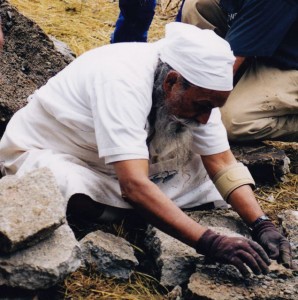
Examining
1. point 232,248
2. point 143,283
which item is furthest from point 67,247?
point 232,248

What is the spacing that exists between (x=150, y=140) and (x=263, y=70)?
4.81ft

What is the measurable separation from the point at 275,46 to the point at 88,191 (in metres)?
1.74

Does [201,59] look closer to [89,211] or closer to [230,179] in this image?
[230,179]

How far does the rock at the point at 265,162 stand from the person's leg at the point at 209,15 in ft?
3.73

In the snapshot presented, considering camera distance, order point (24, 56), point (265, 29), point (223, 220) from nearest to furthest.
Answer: point (223, 220) < point (265, 29) < point (24, 56)

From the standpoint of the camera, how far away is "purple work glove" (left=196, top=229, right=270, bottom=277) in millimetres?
2725

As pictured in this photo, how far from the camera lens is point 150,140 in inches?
134

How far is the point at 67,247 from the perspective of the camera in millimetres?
2705

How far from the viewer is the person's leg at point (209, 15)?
4984 mm

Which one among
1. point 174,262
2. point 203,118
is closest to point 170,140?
point 203,118

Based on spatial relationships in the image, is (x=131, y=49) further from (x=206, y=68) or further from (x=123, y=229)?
(x=123, y=229)

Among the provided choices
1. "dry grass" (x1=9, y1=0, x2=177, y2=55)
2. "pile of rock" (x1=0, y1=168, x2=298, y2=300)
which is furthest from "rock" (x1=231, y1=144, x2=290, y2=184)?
"dry grass" (x1=9, y1=0, x2=177, y2=55)

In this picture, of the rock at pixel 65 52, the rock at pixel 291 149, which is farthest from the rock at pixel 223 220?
the rock at pixel 65 52

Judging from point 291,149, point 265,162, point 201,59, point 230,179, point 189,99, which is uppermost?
point 201,59
